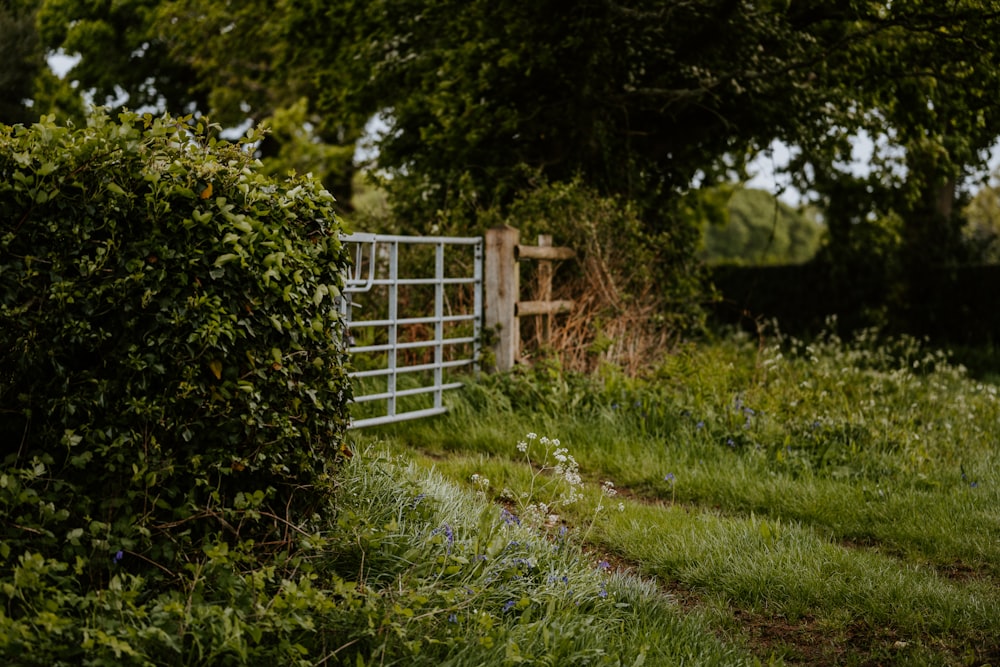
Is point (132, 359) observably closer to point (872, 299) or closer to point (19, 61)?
point (872, 299)

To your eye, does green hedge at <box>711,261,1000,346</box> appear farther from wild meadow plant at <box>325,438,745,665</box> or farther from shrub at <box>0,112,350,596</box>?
shrub at <box>0,112,350,596</box>

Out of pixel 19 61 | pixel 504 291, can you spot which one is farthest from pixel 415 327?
pixel 19 61

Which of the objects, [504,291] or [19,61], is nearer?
[504,291]

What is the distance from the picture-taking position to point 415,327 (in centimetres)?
858

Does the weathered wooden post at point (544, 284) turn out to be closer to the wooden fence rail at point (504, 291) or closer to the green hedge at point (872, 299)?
the wooden fence rail at point (504, 291)

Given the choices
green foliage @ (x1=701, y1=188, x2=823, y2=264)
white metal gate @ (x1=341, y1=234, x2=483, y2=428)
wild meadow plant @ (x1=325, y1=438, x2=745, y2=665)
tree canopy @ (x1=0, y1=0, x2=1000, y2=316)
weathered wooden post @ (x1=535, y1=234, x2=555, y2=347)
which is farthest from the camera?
green foliage @ (x1=701, y1=188, x2=823, y2=264)

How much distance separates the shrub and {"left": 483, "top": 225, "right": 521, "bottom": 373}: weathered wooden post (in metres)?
4.38

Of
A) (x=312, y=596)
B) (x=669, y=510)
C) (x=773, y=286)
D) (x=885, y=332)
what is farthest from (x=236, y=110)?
(x=312, y=596)

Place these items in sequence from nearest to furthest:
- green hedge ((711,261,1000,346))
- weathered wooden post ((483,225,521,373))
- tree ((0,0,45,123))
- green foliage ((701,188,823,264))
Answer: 1. weathered wooden post ((483,225,521,373))
2. green hedge ((711,261,1000,346))
3. tree ((0,0,45,123))
4. green foliage ((701,188,823,264))

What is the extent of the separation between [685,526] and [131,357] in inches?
123

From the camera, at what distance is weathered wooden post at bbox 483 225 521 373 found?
26.4ft

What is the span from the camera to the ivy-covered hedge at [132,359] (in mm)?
3375

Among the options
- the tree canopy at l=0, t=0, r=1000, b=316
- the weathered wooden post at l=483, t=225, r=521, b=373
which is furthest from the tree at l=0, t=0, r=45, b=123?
the weathered wooden post at l=483, t=225, r=521, b=373

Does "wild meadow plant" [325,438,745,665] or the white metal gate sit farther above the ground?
the white metal gate
